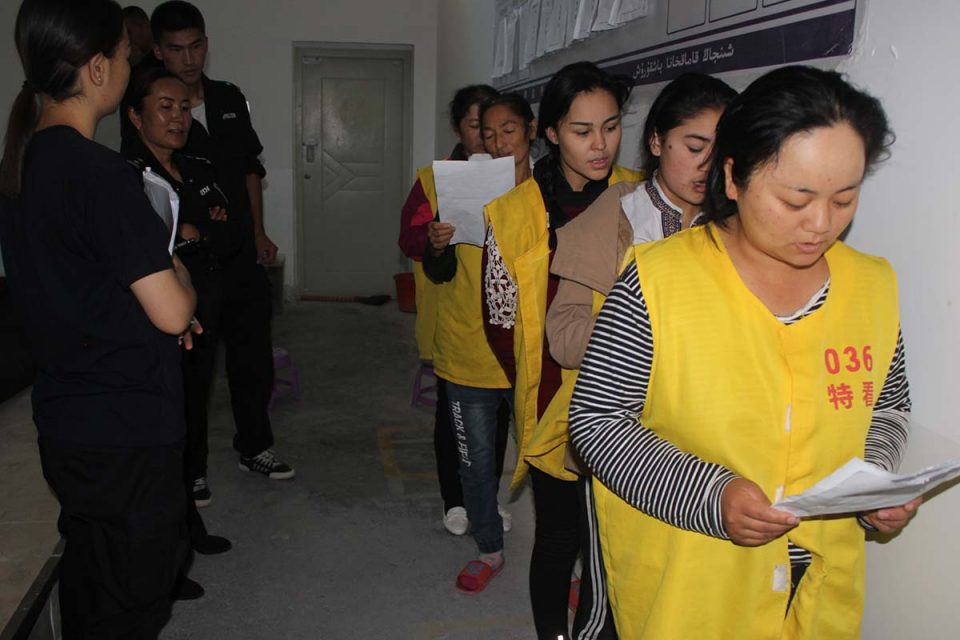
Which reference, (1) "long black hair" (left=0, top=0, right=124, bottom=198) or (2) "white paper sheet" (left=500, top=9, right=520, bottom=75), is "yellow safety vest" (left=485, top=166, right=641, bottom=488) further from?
(2) "white paper sheet" (left=500, top=9, right=520, bottom=75)

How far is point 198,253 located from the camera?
9.02ft

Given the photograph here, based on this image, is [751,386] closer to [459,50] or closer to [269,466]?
[269,466]

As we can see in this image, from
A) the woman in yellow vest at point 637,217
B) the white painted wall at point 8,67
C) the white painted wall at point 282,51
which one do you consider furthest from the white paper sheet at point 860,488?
the white painted wall at point 8,67

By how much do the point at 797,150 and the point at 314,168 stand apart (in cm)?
720

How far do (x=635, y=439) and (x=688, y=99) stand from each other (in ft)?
2.54

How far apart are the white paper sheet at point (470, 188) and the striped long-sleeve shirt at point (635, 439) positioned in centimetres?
123

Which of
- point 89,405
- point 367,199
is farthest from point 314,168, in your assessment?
point 89,405

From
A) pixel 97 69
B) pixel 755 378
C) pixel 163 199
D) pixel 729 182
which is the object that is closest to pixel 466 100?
pixel 163 199

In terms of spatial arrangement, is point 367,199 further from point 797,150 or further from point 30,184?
point 797,150

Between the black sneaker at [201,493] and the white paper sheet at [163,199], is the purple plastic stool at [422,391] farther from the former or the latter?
the white paper sheet at [163,199]

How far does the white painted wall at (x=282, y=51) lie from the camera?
24.2 ft

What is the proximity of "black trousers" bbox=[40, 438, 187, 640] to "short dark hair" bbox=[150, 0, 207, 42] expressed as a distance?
1.89m

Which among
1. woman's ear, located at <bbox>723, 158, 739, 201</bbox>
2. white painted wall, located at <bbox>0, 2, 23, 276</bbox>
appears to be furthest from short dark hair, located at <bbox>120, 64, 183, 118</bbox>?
white painted wall, located at <bbox>0, 2, 23, 276</bbox>

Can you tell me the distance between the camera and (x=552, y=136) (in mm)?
2092
